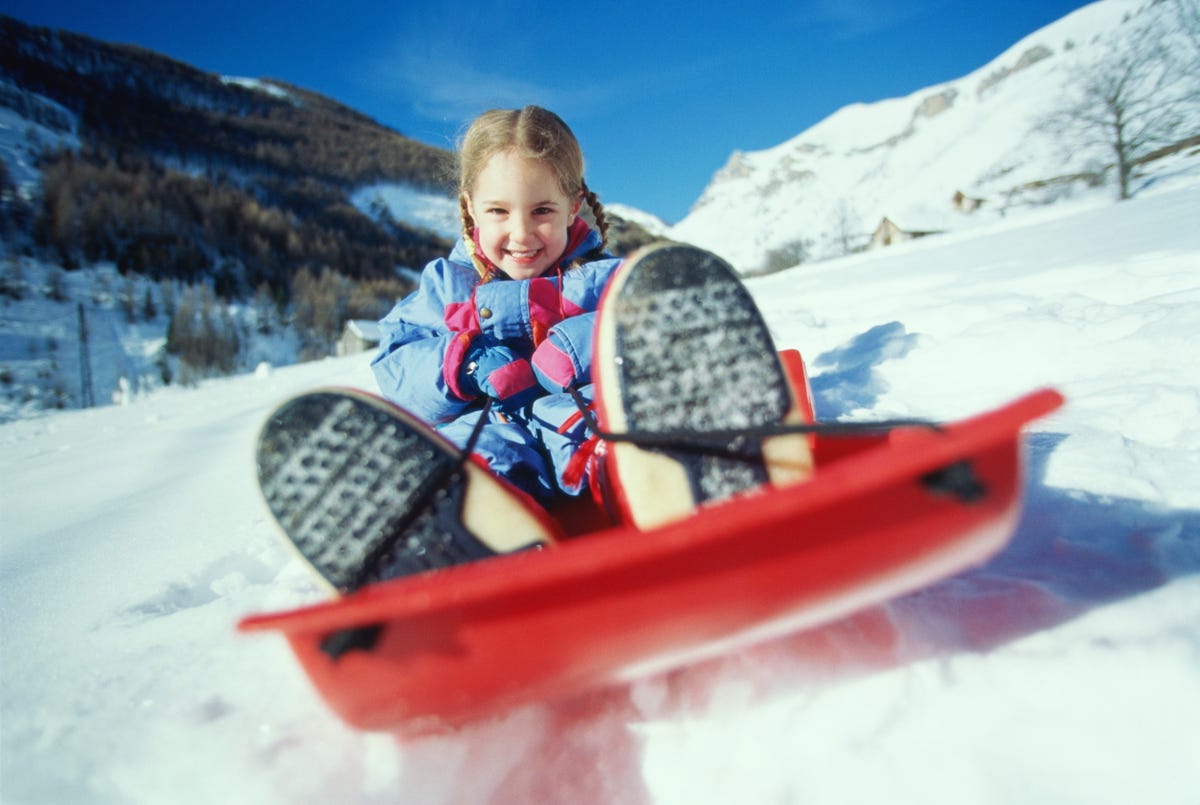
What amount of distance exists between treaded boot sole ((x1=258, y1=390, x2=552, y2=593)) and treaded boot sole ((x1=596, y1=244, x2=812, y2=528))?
0.53 ft

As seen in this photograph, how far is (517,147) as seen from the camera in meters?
1.05

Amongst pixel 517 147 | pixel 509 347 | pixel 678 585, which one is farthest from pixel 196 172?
pixel 678 585

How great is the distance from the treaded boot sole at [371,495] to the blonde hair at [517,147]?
58 centimetres

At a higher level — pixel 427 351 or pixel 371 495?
pixel 427 351

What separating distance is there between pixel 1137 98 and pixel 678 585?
50.1ft

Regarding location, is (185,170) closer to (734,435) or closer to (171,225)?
(171,225)

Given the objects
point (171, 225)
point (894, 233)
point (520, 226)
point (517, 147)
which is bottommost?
point (520, 226)

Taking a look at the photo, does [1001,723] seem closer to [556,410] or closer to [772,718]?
[772,718]

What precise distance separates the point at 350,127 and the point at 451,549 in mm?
45319

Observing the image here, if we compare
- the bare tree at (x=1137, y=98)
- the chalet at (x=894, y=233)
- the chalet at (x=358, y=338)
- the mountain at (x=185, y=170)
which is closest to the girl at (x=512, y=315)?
the bare tree at (x=1137, y=98)

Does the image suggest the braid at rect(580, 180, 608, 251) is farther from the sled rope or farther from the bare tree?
the bare tree

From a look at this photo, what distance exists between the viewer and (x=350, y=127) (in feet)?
127

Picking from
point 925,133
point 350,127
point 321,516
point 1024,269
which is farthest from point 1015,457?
point 925,133

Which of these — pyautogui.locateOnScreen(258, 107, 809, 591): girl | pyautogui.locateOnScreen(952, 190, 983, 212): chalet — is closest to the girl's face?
pyautogui.locateOnScreen(258, 107, 809, 591): girl
